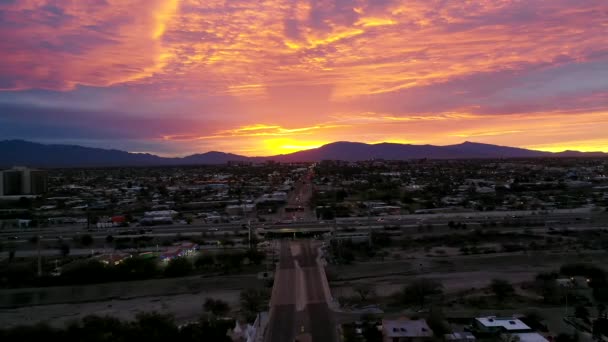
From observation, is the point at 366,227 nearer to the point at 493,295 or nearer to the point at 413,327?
the point at 493,295

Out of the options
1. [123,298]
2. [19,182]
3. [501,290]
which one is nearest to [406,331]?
[501,290]

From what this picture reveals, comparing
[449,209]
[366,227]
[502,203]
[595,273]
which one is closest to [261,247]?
[366,227]

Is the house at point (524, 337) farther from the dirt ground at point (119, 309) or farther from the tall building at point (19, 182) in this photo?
the tall building at point (19, 182)

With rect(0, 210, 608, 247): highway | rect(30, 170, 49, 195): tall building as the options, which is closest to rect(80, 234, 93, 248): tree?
rect(0, 210, 608, 247): highway

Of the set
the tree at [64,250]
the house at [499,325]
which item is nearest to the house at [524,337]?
the house at [499,325]

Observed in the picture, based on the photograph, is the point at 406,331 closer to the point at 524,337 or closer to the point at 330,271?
the point at 524,337

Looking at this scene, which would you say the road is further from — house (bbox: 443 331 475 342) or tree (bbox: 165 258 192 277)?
tree (bbox: 165 258 192 277)
